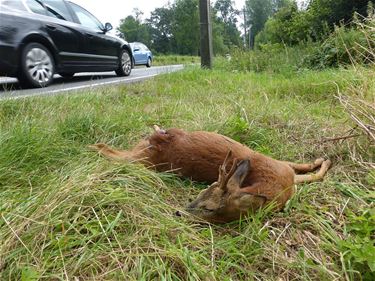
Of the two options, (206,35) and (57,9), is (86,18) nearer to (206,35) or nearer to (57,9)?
(57,9)

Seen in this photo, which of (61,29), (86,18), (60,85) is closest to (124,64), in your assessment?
(86,18)

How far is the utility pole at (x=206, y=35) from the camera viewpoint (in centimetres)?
843

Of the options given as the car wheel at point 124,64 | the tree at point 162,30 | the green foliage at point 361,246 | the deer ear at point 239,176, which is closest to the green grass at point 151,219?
the green foliage at point 361,246

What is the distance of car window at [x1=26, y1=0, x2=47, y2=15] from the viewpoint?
683 centimetres

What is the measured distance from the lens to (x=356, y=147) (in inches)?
91.7

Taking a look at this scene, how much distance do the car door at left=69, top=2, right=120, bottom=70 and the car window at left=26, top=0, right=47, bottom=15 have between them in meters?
0.95

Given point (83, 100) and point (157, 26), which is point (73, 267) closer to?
point (83, 100)

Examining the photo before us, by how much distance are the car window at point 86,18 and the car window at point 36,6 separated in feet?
3.65

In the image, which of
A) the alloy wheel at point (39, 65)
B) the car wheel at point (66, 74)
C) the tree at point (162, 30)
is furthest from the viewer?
the tree at point (162, 30)

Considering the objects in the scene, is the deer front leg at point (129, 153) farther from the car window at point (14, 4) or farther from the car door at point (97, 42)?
the car door at point (97, 42)

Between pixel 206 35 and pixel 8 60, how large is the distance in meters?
4.18

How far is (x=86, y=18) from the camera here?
28.2 feet

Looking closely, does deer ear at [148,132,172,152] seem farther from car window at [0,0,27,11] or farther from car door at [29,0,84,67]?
car door at [29,0,84,67]

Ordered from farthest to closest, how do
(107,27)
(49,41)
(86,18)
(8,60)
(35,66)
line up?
(107,27)
(86,18)
(49,41)
(35,66)
(8,60)
